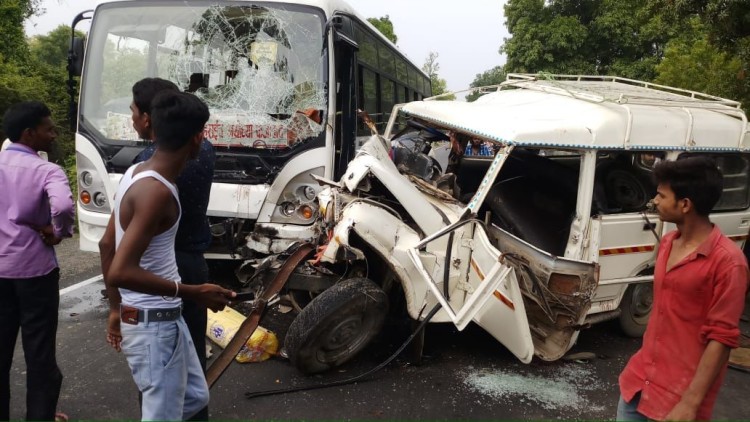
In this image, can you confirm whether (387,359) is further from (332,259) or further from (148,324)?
(148,324)

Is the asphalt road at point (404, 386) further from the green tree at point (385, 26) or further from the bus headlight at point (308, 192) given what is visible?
the green tree at point (385, 26)

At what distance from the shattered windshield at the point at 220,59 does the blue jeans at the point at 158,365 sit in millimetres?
3188

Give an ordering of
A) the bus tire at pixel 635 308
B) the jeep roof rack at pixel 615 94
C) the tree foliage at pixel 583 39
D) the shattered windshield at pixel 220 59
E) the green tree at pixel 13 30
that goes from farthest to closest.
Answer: the tree foliage at pixel 583 39
the green tree at pixel 13 30
the shattered windshield at pixel 220 59
the bus tire at pixel 635 308
the jeep roof rack at pixel 615 94

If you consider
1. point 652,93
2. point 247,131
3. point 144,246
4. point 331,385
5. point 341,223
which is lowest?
point 331,385

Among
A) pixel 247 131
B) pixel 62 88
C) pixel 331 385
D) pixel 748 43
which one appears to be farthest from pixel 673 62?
pixel 62 88

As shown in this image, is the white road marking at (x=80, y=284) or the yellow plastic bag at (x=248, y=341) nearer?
the yellow plastic bag at (x=248, y=341)

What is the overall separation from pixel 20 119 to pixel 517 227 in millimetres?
3342

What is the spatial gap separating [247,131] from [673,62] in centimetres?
1239

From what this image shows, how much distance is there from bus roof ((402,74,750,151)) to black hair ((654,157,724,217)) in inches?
71.6

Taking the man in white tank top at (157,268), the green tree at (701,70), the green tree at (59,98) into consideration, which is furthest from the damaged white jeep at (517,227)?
the green tree at (59,98)

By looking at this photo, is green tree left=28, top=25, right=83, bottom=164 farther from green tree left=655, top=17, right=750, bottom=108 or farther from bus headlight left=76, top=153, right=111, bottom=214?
green tree left=655, top=17, right=750, bottom=108

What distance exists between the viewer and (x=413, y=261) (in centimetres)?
369

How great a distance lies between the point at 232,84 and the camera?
508 cm

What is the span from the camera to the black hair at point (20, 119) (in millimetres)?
2809
